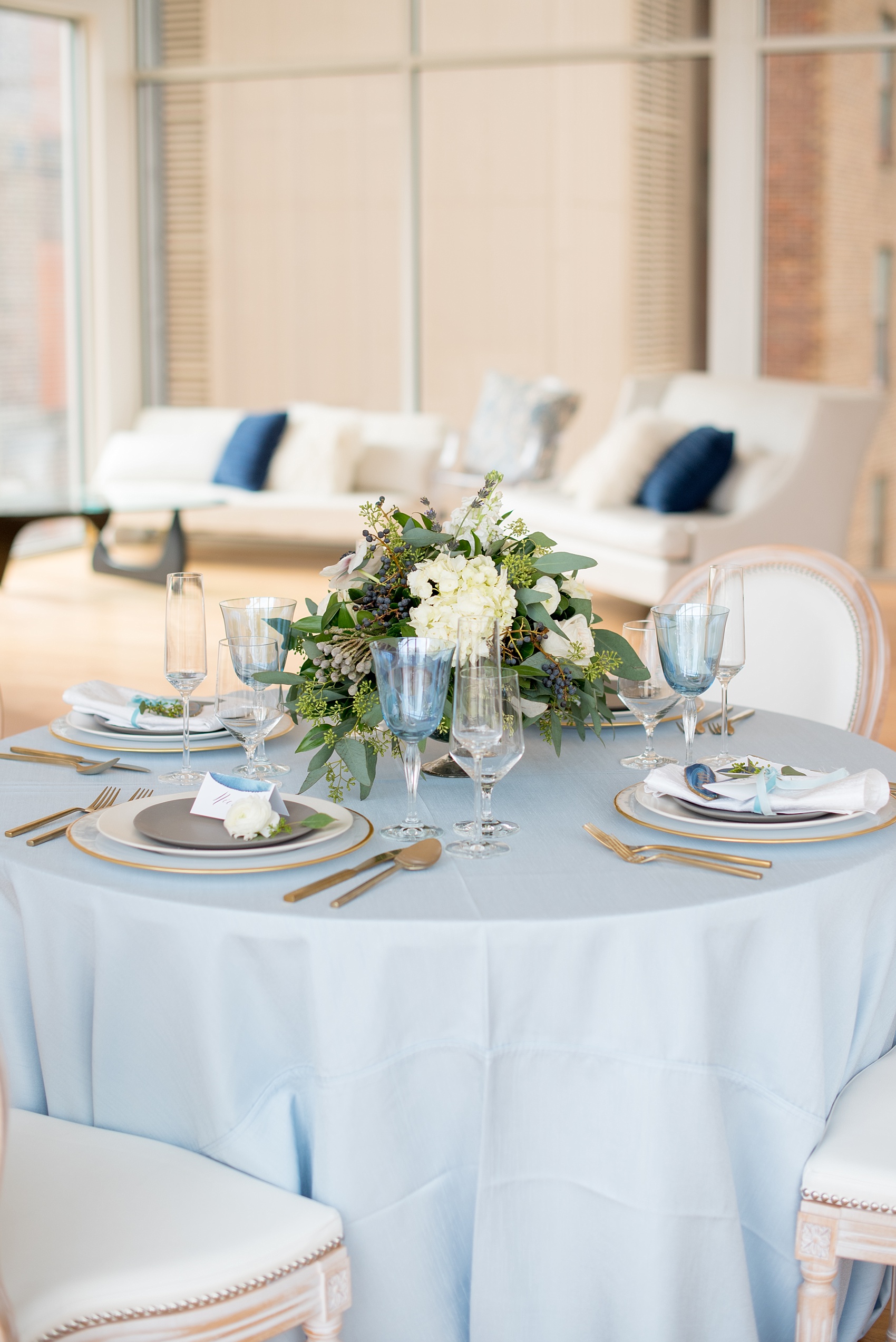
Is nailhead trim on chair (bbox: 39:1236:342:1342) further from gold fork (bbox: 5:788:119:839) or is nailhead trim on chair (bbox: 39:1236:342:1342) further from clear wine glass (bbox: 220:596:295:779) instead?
clear wine glass (bbox: 220:596:295:779)

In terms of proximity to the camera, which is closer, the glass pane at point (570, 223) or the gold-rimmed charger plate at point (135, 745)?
the gold-rimmed charger plate at point (135, 745)

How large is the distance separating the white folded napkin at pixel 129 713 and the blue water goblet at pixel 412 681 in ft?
1.49

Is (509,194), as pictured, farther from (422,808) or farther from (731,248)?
(422,808)

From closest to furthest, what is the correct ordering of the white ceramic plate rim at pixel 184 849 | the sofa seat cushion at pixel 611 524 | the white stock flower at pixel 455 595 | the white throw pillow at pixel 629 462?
the white ceramic plate rim at pixel 184 849
the white stock flower at pixel 455 595
the sofa seat cushion at pixel 611 524
the white throw pillow at pixel 629 462

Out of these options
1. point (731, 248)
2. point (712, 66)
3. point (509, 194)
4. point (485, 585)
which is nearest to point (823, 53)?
point (712, 66)

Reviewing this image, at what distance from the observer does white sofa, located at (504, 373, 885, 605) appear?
5383 mm

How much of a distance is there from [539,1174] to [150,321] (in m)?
7.77

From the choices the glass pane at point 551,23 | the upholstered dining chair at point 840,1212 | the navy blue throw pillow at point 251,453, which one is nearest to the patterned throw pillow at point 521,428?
the navy blue throw pillow at point 251,453

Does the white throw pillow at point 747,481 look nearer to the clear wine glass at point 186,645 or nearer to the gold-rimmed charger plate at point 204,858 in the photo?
the clear wine glass at point 186,645

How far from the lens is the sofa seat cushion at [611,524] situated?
17.6ft

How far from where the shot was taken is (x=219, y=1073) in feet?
4.41

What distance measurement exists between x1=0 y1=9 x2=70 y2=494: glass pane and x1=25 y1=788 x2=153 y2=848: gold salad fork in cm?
646

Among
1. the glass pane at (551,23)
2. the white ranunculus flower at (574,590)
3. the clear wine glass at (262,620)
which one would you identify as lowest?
the clear wine glass at (262,620)

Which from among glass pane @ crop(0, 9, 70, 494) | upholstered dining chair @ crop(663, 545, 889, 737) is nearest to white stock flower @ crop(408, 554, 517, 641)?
upholstered dining chair @ crop(663, 545, 889, 737)
